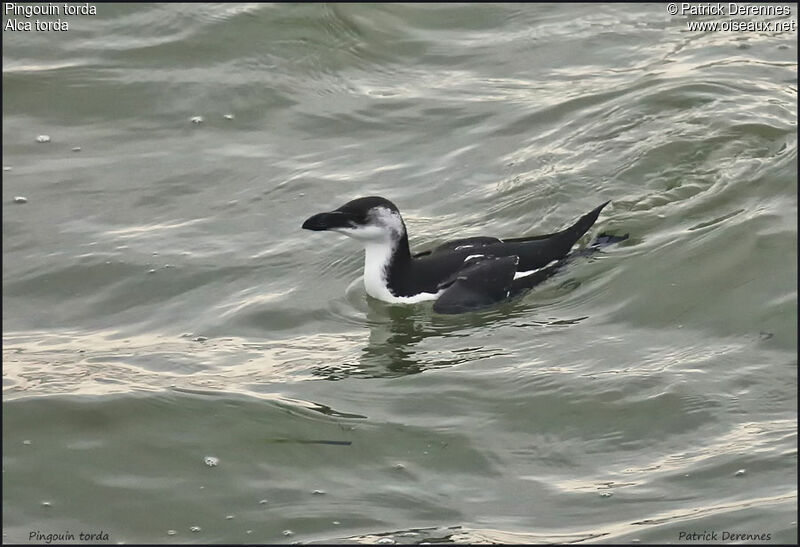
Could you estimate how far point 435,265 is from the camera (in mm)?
9906

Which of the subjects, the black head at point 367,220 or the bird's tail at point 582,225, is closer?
the black head at point 367,220

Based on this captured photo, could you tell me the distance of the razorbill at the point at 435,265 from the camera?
967 centimetres

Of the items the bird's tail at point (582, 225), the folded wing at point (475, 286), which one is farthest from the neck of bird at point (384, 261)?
the bird's tail at point (582, 225)

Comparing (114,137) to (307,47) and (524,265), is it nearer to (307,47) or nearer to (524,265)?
(307,47)

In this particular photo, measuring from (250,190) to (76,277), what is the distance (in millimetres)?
1934

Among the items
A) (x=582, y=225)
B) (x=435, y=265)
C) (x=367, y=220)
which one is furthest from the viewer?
(x=582, y=225)

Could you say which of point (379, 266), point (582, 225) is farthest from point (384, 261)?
point (582, 225)

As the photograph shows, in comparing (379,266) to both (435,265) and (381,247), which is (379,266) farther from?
(435,265)

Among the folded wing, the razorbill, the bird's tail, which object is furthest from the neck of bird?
the bird's tail

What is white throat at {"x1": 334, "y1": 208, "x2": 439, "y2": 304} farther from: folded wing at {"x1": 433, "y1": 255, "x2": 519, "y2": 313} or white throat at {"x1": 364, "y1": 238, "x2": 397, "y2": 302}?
folded wing at {"x1": 433, "y1": 255, "x2": 519, "y2": 313}

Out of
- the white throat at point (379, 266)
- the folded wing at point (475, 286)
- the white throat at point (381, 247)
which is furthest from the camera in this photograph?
the white throat at point (379, 266)

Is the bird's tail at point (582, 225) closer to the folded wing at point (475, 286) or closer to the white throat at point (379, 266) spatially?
the folded wing at point (475, 286)

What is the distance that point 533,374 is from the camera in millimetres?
8398

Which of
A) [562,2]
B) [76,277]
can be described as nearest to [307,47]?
[562,2]
